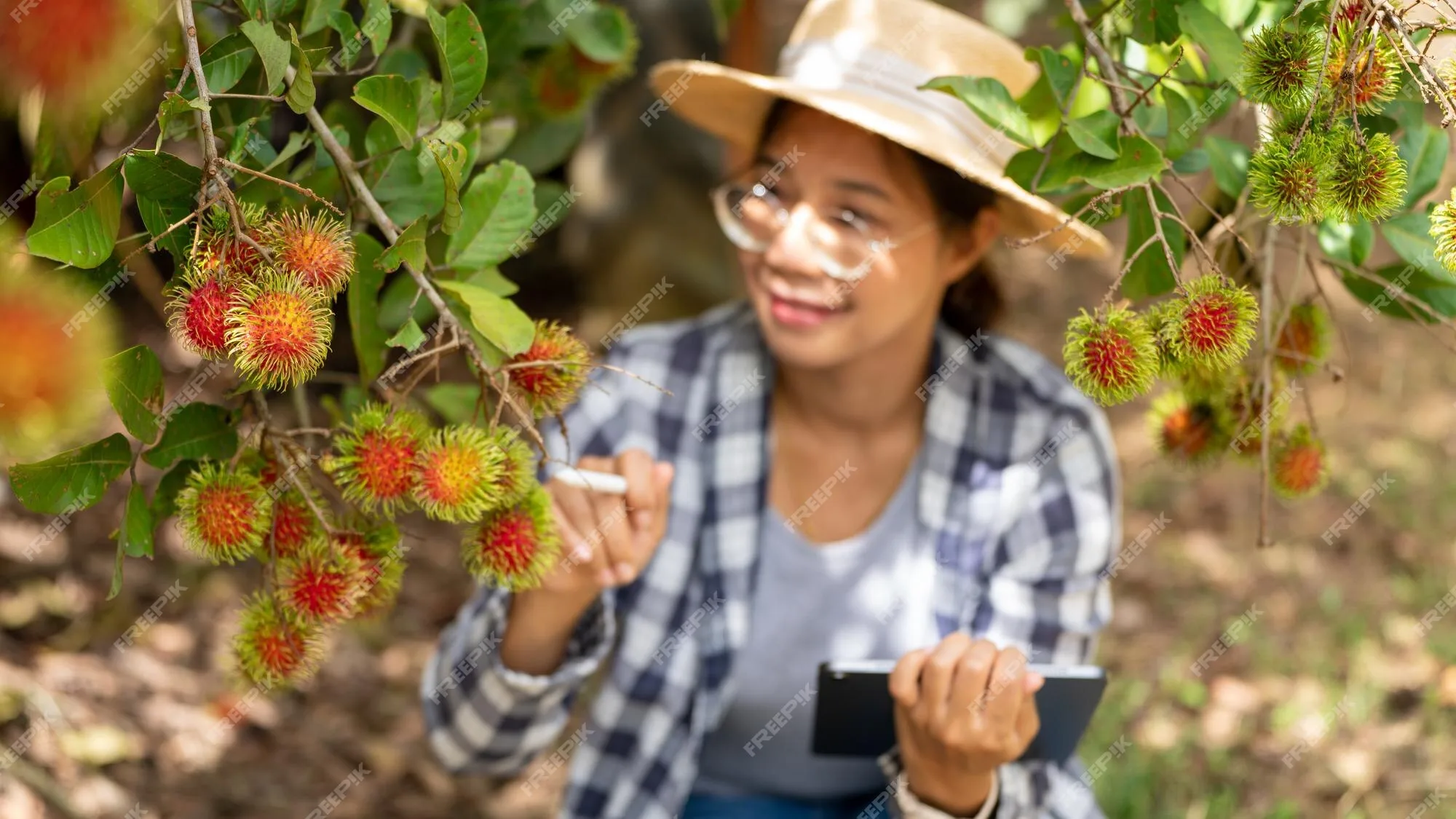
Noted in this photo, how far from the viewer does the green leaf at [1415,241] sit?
113 cm

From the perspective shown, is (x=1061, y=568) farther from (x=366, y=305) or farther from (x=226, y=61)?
(x=226, y=61)

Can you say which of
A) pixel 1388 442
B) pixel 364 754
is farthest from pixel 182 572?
pixel 1388 442

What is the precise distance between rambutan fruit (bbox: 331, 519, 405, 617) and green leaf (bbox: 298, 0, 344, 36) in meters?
0.40

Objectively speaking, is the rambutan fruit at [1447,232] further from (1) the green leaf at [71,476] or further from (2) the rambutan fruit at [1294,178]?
(1) the green leaf at [71,476]

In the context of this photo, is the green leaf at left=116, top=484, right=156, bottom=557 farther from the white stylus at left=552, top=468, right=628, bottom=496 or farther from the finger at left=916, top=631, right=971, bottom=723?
the finger at left=916, top=631, right=971, bottom=723

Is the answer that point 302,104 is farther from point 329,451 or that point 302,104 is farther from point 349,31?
point 329,451

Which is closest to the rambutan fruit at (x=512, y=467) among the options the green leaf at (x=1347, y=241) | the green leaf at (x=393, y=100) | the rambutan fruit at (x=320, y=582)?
the rambutan fruit at (x=320, y=582)

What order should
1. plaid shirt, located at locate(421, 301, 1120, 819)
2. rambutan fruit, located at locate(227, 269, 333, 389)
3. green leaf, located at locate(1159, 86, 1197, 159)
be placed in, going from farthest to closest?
1. plaid shirt, located at locate(421, 301, 1120, 819)
2. green leaf, located at locate(1159, 86, 1197, 159)
3. rambutan fruit, located at locate(227, 269, 333, 389)

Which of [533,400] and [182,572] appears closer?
[533,400]

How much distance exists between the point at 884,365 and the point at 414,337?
865 mm

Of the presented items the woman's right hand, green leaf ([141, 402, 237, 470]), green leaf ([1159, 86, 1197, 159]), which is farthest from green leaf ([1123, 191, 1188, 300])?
green leaf ([141, 402, 237, 470])

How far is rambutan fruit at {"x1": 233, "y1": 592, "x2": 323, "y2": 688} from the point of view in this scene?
1000 mm

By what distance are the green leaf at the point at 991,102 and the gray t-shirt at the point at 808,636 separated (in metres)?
0.68

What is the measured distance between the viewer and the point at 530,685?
1.48 meters
